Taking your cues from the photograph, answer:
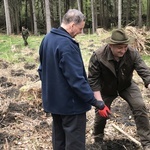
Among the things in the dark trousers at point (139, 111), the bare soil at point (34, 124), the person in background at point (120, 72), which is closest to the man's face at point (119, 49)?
the person in background at point (120, 72)

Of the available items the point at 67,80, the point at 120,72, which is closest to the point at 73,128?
the point at 67,80

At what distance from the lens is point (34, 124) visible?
5469 millimetres

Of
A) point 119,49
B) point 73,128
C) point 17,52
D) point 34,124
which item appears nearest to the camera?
point 73,128

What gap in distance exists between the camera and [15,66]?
10977 millimetres

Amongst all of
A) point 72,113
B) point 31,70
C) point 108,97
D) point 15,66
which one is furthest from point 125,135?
point 15,66

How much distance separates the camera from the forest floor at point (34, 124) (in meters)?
4.64

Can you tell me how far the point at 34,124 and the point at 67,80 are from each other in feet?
8.58

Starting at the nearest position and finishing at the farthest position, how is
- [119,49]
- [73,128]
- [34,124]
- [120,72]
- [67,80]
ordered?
1. [67,80]
2. [73,128]
3. [119,49]
4. [120,72]
5. [34,124]

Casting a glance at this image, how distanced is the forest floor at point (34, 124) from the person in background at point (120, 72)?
714mm

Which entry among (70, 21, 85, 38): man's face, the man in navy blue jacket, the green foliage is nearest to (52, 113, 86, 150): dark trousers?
the man in navy blue jacket

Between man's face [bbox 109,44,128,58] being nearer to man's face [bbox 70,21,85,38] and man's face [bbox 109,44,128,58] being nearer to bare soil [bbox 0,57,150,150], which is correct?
man's face [bbox 70,21,85,38]

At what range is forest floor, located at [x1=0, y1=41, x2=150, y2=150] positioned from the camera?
4641mm

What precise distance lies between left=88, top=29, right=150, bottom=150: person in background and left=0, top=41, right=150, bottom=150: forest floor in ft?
2.34

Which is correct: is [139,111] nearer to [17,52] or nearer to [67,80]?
[67,80]
